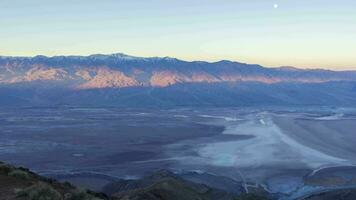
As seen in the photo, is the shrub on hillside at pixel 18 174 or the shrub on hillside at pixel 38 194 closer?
the shrub on hillside at pixel 38 194

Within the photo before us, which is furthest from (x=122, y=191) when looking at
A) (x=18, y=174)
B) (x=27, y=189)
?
(x=27, y=189)

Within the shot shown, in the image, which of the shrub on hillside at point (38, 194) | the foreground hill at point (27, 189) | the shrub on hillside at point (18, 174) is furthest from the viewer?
the shrub on hillside at point (18, 174)

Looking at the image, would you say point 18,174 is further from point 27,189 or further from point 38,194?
point 38,194

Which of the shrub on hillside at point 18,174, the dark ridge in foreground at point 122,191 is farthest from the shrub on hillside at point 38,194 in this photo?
the shrub on hillside at point 18,174

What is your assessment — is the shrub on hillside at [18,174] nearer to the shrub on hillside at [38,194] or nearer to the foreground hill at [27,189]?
the foreground hill at [27,189]

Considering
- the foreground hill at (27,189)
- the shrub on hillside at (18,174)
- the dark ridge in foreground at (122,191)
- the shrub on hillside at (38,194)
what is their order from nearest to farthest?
1. the shrub on hillside at (38,194)
2. the foreground hill at (27,189)
3. the dark ridge in foreground at (122,191)
4. the shrub on hillside at (18,174)

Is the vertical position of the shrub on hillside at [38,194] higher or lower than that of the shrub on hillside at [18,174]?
higher

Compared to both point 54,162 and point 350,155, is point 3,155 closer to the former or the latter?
point 54,162

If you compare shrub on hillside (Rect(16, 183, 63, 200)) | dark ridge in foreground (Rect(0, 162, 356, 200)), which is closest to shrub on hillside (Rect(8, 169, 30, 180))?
dark ridge in foreground (Rect(0, 162, 356, 200))

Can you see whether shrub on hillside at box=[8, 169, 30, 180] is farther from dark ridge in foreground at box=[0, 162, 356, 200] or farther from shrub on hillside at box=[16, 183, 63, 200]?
shrub on hillside at box=[16, 183, 63, 200]

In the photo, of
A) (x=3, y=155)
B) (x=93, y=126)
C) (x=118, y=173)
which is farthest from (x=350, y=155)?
(x=93, y=126)

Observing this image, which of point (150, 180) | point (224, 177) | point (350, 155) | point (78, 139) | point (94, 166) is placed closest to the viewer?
point (150, 180)
